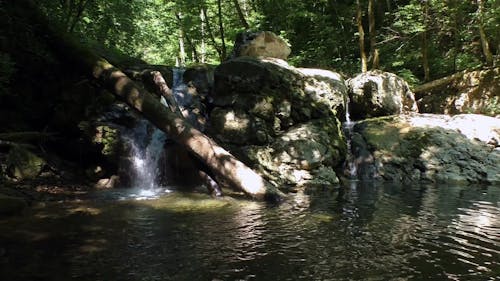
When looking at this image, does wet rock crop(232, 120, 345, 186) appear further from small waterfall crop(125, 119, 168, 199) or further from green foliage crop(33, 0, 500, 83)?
green foliage crop(33, 0, 500, 83)

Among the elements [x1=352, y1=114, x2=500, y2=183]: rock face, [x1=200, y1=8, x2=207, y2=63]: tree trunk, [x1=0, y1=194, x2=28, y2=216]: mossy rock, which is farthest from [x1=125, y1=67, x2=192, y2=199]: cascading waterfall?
[x1=200, y1=8, x2=207, y2=63]: tree trunk

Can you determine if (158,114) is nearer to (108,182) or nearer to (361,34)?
(108,182)

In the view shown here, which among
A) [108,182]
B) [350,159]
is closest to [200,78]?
[108,182]

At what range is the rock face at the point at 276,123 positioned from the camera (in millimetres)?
11180

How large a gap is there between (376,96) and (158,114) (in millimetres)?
9466

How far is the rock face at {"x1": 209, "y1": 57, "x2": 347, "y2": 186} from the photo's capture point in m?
11.2

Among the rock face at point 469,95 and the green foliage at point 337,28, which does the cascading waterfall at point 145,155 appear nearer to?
the green foliage at point 337,28

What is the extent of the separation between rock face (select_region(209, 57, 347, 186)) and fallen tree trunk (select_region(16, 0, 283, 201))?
207 centimetres

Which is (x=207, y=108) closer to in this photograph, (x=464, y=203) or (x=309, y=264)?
(x=464, y=203)

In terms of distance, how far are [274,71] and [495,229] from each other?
8.08 metres

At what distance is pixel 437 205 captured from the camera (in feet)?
27.8

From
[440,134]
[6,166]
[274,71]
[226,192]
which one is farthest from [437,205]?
[6,166]

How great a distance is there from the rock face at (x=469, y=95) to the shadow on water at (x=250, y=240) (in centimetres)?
861

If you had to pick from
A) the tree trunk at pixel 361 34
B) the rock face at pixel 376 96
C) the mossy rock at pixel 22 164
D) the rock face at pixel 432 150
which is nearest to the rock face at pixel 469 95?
the rock face at pixel 376 96
